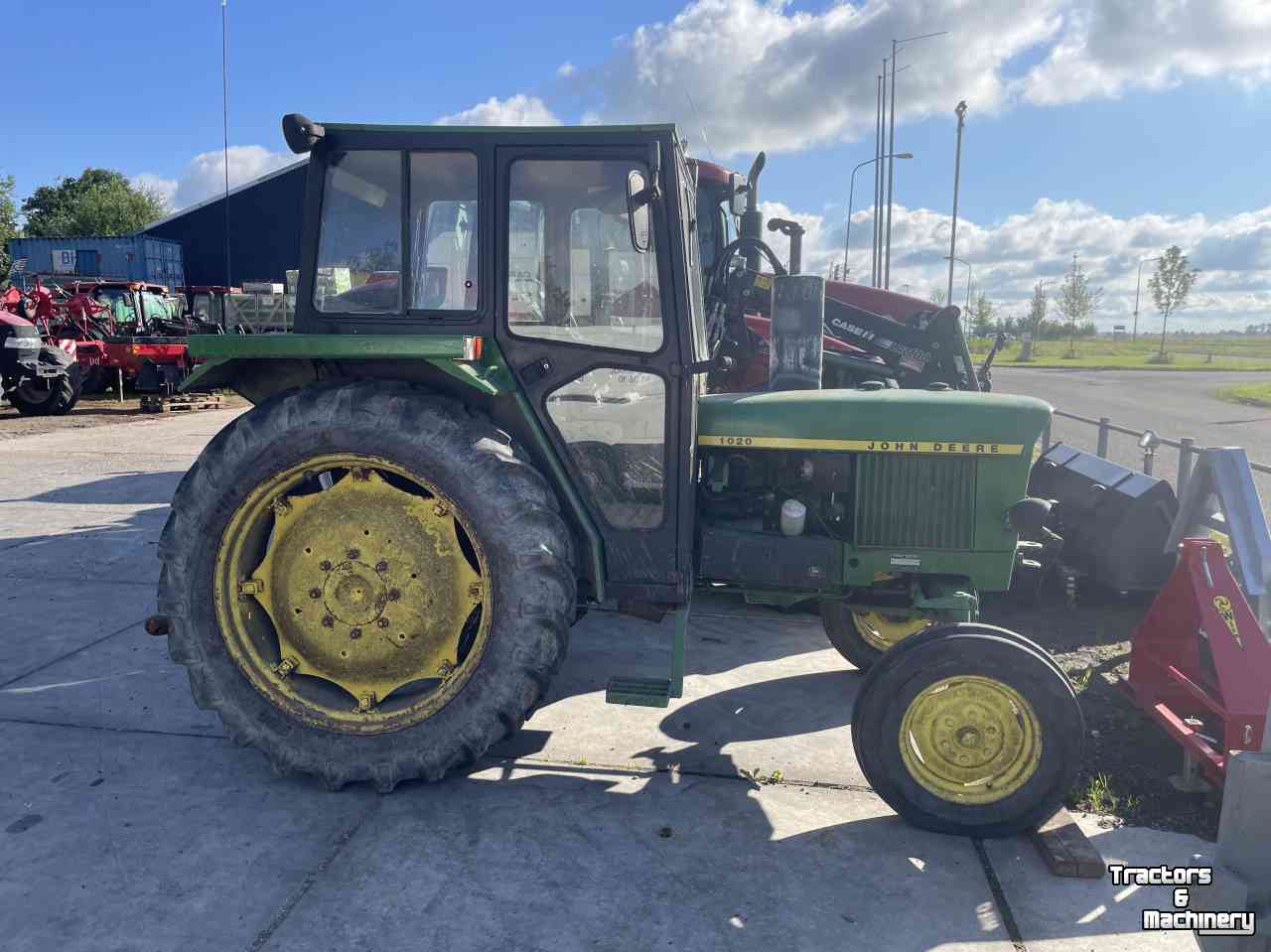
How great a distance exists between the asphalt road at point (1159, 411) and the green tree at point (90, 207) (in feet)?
139

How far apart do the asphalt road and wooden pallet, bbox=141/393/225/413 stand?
15483 millimetres

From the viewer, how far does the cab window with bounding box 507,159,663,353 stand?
3502mm

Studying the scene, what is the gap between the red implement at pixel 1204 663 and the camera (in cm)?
323

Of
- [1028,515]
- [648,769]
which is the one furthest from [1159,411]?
[648,769]

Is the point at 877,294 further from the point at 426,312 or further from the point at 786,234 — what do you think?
the point at 426,312

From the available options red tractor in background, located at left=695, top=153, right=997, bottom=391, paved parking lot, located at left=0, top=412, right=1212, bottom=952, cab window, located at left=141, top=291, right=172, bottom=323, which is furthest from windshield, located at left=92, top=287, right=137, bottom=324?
paved parking lot, located at left=0, top=412, right=1212, bottom=952

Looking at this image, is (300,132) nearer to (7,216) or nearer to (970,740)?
(970,740)

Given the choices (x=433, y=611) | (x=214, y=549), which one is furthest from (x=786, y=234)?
(x=214, y=549)

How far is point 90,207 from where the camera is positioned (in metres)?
48.8

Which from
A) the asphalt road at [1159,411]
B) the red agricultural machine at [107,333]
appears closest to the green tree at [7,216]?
the red agricultural machine at [107,333]

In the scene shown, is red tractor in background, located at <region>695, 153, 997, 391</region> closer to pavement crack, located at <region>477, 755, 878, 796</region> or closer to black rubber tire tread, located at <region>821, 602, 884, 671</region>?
black rubber tire tread, located at <region>821, 602, 884, 671</region>

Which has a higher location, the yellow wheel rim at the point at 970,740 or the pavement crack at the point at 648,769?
the yellow wheel rim at the point at 970,740

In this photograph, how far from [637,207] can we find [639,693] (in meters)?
1.81

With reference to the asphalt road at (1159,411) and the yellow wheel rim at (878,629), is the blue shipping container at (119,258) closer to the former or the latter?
the asphalt road at (1159,411)
